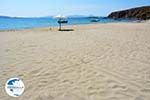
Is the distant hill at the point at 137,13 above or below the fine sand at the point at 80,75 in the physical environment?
above

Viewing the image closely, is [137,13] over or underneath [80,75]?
over

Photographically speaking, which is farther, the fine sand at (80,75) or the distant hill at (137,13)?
the distant hill at (137,13)

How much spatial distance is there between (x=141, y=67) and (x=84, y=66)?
1677 millimetres

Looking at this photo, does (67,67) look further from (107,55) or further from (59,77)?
(107,55)

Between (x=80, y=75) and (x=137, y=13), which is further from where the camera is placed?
(x=137, y=13)

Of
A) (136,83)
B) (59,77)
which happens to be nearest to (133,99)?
(136,83)

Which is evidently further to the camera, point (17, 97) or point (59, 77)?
point (59, 77)

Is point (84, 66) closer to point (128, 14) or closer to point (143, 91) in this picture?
point (143, 91)

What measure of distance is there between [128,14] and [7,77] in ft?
424

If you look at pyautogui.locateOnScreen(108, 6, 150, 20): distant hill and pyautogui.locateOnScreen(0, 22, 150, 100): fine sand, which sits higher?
pyautogui.locateOnScreen(108, 6, 150, 20): distant hill

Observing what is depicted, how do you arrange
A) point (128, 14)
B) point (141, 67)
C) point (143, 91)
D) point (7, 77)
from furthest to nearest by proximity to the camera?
point (128, 14) < point (141, 67) < point (7, 77) < point (143, 91)

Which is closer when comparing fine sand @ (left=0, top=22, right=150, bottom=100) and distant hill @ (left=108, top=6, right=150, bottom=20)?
fine sand @ (left=0, top=22, right=150, bottom=100)

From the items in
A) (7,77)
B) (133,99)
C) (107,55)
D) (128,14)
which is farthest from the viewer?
(128,14)

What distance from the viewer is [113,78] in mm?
4797
